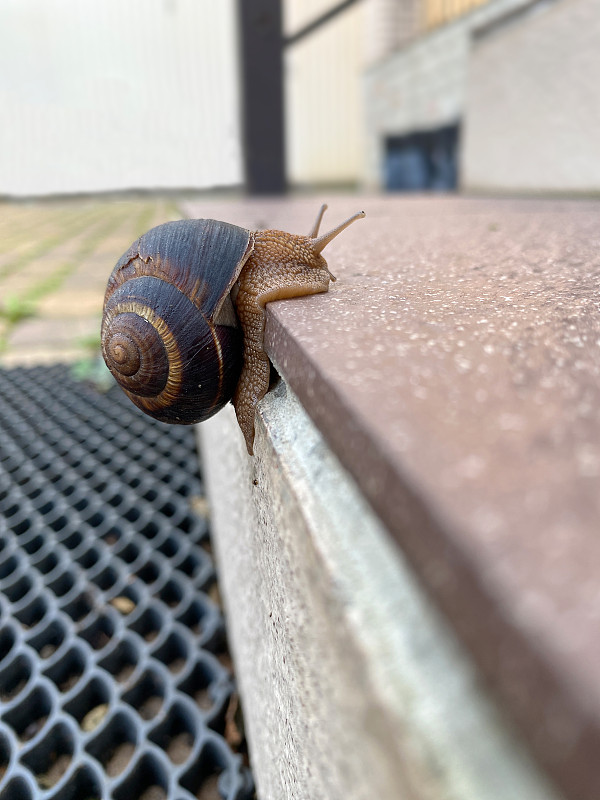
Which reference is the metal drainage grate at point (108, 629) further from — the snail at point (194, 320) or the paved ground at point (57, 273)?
the paved ground at point (57, 273)

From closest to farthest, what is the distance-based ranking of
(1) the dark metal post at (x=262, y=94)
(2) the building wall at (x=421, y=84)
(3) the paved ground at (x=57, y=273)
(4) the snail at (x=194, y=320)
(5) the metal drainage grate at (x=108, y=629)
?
1. (4) the snail at (x=194, y=320)
2. (5) the metal drainage grate at (x=108, y=629)
3. (3) the paved ground at (x=57, y=273)
4. (1) the dark metal post at (x=262, y=94)
5. (2) the building wall at (x=421, y=84)

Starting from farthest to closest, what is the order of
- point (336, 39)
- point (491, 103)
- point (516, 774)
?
point (336, 39), point (491, 103), point (516, 774)

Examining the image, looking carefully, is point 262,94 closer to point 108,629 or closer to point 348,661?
point 108,629

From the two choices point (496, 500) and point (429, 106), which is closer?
point (496, 500)

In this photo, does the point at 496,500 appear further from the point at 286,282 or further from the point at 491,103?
the point at 491,103

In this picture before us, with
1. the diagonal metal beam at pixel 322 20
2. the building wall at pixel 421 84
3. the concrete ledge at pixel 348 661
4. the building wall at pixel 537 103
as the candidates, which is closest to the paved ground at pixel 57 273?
the diagonal metal beam at pixel 322 20

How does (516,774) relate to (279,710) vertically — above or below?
above

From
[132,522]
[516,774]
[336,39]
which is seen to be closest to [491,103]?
[132,522]
